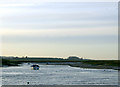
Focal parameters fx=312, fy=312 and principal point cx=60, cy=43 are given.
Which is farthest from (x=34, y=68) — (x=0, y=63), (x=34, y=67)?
(x=0, y=63)

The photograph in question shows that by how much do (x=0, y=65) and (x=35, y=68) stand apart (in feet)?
108

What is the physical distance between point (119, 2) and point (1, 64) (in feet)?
336

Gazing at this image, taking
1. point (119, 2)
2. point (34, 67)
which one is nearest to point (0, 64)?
point (34, 67)

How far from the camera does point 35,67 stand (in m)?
95.8

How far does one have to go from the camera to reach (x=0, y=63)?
124 metres

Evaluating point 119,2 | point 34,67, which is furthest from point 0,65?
point 119,2

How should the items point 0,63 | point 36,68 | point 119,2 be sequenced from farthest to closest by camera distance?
point 0,63 < point 36,68 < point 119,2

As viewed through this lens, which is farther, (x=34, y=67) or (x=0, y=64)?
(x=0, y=64)

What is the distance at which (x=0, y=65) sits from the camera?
124312 millimetres

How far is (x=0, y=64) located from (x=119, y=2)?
102 m

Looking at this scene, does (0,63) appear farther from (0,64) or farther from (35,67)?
(35,67)

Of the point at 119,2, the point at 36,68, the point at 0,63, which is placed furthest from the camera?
the point at 0,63

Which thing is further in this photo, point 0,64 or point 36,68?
point 0,64

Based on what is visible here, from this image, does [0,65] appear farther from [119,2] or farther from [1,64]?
[119,2]
